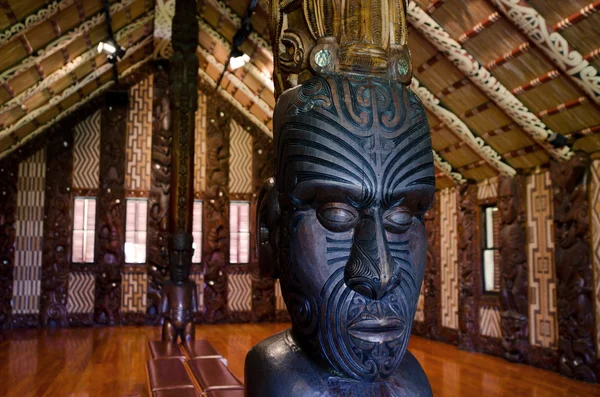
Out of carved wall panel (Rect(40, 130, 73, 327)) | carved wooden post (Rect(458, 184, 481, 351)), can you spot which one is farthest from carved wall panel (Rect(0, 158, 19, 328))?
carved wooden post (Rect(458, 184, 481, 351))

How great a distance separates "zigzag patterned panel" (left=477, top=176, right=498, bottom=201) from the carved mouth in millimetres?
6303

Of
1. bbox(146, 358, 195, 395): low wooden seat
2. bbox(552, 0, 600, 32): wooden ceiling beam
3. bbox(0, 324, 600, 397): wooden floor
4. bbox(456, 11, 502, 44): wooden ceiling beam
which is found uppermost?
bbox(456, 11, 502, 44): wooden ceiling beam

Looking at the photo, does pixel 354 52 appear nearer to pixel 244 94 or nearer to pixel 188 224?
pixel 188 224

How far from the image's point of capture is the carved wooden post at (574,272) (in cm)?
586

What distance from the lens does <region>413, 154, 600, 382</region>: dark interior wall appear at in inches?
233

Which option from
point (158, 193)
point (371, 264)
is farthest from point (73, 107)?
point (371, 264)

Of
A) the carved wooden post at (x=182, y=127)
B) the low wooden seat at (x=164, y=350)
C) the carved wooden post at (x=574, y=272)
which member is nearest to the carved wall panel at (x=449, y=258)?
the carved wooden post at (x=574, y=272)

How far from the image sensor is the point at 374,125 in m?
1.77

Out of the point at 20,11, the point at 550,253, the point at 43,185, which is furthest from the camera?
the point at 43,185

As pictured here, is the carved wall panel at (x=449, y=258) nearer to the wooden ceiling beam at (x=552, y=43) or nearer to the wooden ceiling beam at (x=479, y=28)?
the wooden ceiling beam at (x=479, y=28)

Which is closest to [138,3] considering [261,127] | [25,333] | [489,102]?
[261,127]

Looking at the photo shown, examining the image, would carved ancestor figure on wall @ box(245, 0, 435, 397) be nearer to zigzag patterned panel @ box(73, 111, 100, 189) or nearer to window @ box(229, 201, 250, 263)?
window @ box(229, 201, 250, 263)

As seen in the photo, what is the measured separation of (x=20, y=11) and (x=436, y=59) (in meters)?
4.51

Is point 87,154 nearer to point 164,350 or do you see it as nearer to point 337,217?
point 164,350
